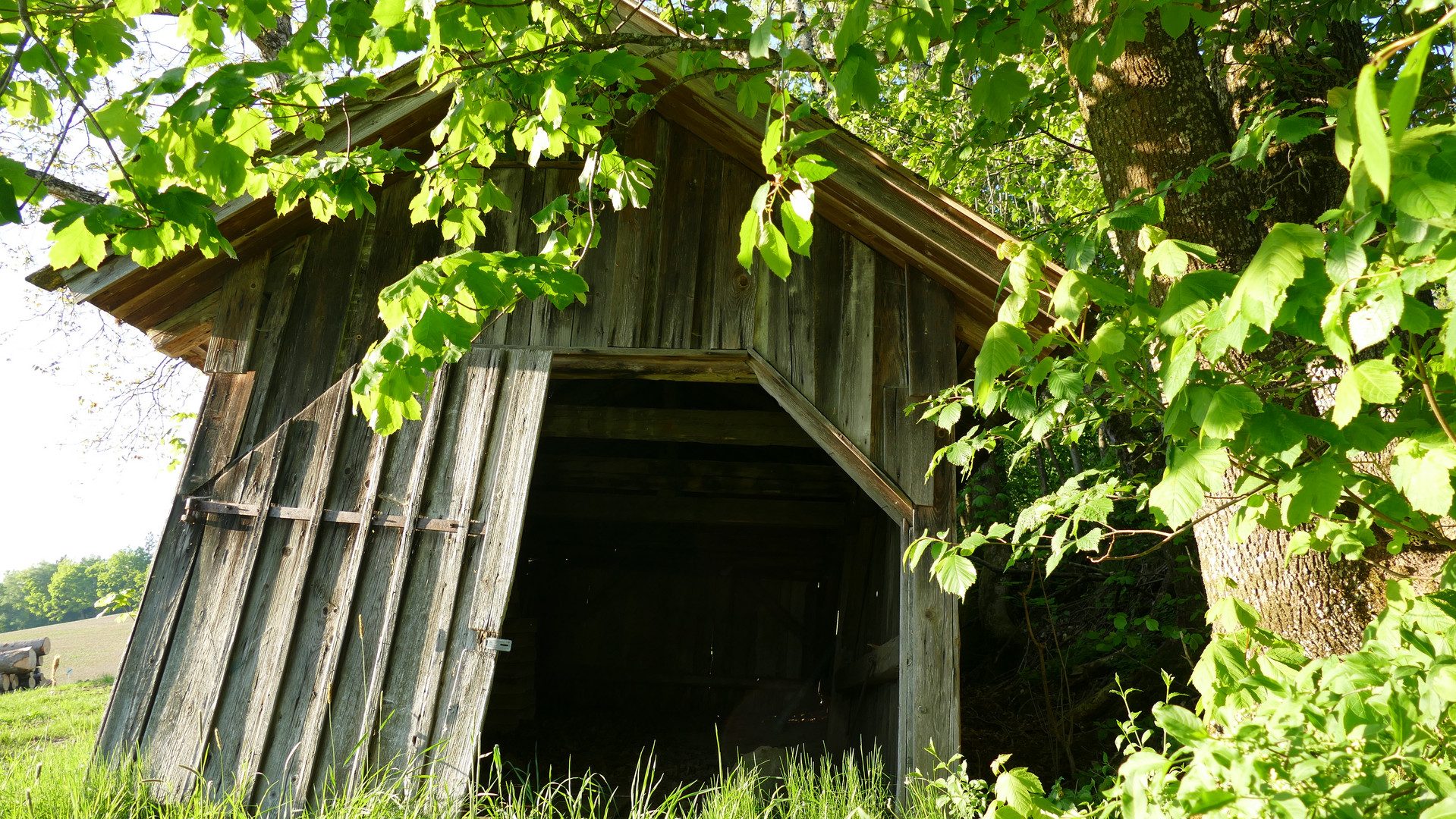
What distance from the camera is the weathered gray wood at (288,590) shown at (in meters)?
3.55

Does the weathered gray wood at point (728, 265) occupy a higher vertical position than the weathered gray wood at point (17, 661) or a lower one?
higher

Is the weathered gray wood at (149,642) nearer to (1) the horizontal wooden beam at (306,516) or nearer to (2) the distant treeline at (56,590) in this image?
(1) the horizontal wooden beam at (306,516)

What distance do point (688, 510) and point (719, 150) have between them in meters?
4.58

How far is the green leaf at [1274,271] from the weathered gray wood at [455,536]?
334 centimetres

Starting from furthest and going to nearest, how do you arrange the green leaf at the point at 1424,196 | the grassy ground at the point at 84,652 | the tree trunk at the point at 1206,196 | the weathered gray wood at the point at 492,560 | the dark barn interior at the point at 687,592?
1. the grassy ground at the point at 84,652
2. the dark barn interior at the point at 687,592
3. the weathered gray wood at the point at 492,560
4. the tree trunk at the point at 1206,196
5. the green leaf at the point at 1424,196

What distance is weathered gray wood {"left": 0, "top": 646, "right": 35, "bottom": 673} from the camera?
46.2 feet

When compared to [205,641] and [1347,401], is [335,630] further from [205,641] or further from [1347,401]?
[1347,401]

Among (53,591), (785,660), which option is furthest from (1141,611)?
(53,591)

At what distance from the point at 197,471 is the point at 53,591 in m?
64.9

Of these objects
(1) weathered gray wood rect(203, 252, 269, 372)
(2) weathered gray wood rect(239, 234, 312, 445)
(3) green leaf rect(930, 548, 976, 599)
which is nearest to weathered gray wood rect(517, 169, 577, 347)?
(2) weathered gray wood rect(239, 234, 312, 445)

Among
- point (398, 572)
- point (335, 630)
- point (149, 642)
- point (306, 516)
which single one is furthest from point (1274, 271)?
point (149, 642)

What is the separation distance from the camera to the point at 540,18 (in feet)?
11.0

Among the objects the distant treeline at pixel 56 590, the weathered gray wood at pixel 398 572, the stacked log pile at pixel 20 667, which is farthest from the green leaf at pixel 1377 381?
the distant treeline at pixel 56 590

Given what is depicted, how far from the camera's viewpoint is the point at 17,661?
14289 millimetres
